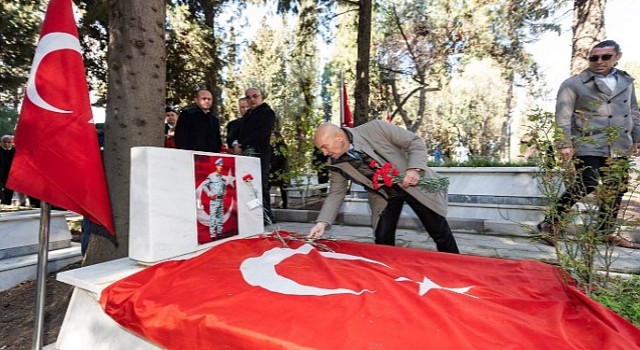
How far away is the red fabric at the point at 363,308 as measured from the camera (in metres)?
1.28

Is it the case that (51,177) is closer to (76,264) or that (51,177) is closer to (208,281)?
(208,281)

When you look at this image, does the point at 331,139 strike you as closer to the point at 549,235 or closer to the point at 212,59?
the point at 549,235

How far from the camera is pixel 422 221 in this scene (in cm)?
292

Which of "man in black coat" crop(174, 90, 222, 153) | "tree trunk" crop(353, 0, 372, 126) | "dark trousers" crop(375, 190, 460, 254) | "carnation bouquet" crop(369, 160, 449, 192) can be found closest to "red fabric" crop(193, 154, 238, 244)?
"carnation bouquet" crop(369, 160, 449, 192)

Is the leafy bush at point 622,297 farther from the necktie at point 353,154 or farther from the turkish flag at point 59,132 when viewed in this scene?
the turkish flag at point 59,132

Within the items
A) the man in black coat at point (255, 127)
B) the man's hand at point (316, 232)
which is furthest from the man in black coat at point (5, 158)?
the man's hand at point (316, 232)

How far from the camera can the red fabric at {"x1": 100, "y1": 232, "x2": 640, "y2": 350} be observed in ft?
4.20

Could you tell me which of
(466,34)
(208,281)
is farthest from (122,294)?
(466,34)

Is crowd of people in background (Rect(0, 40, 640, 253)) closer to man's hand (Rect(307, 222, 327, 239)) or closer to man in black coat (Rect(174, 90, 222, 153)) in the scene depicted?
man's hand (Rect(307, 222, 327, 239))

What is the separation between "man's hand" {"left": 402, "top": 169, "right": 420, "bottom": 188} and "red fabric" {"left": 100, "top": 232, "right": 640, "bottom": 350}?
0.58 metres

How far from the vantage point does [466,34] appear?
1424cm

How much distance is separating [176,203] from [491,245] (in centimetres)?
325

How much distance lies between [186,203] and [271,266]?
29.6 inches

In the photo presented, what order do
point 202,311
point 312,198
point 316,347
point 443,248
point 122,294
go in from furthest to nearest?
1. point 312,198
2. point 443,248
3. point 122,294
4. point 202,311
5. point 316,347
